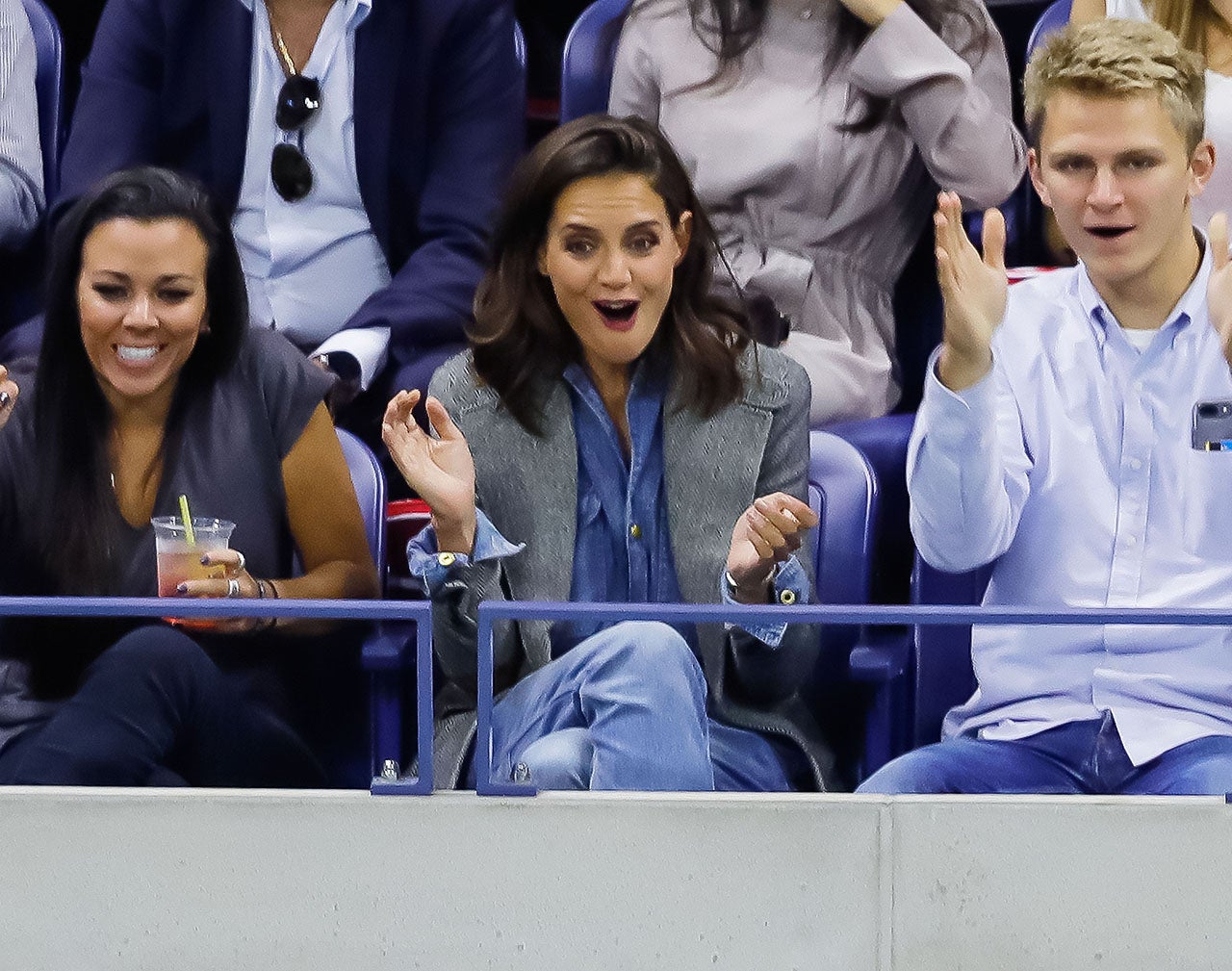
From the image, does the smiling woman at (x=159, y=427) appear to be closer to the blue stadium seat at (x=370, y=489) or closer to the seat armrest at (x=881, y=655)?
the blue stadium seat at (x=370, y=489)

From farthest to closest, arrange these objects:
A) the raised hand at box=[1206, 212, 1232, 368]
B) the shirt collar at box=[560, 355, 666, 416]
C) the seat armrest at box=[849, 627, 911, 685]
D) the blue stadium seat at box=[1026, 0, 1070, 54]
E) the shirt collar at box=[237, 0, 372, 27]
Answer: the shirt collar at box=[237, 0, 372, 27], the blue stadium seat at box=[1026, 0, 1070, 54], the shirt collar at box=[560, 355, 666, 416], the raised hand at box=[1206, 212, 1232, 368], the seat armrest at box=[849, 627, 911, 685]

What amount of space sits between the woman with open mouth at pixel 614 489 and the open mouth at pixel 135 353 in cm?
43

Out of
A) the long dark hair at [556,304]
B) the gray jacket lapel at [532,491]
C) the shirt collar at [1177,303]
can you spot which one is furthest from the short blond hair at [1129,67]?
the gray jacket lapel at [532,491]

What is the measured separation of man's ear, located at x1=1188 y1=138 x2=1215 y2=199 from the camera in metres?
2.87

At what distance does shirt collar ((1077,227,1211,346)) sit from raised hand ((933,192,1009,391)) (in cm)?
28

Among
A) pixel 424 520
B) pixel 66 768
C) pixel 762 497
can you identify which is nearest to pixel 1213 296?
pixel 762 497

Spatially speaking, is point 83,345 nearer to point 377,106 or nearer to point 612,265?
point 377,106

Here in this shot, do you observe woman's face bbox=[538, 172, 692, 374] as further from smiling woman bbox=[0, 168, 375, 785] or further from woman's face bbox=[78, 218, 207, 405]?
woman's face bbox=[78, 218, 207, 405]

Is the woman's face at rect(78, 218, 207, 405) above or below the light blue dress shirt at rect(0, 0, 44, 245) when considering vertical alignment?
below

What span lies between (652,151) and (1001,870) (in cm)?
114

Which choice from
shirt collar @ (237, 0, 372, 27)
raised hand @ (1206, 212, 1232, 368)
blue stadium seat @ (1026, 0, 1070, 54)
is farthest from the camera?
shirt collar @ (237, 0, 372, 27)

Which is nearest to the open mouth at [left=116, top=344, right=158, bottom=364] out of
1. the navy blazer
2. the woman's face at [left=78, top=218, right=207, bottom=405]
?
the woman's face at [left=78, top=218, right=207, bottom=405]

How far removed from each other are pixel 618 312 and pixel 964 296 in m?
0.54

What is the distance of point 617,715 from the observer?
8.38 ft
